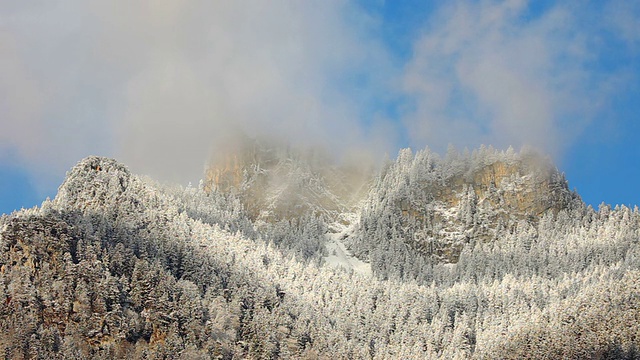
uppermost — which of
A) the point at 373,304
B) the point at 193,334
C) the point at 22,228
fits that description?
the point at 373,304

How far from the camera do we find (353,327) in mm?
181500

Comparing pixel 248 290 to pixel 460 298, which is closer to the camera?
pixel 248 290

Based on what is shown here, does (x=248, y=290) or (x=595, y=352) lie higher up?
(x=248, y=290)

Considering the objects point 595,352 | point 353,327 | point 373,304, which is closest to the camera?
point 595,352

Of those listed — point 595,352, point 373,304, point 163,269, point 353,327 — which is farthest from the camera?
point 373,304

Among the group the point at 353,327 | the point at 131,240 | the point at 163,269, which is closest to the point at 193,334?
the point at 163,269

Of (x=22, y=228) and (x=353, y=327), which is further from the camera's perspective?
(x=353, y=327)

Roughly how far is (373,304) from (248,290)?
36.3 meters

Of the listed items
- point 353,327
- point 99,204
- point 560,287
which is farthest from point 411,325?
point 99,204

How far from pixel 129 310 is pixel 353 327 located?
54.3 metres

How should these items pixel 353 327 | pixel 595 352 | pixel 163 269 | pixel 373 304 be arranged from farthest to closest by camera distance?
1. pixel 373 304
2. pixel 353 327
3. pixel 163 269
4. pixel 595 352

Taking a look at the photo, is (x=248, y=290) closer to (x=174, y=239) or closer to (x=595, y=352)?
(x=174, y=239)

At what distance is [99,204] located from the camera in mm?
191000

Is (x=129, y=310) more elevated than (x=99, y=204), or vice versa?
(x=99, y=204)
